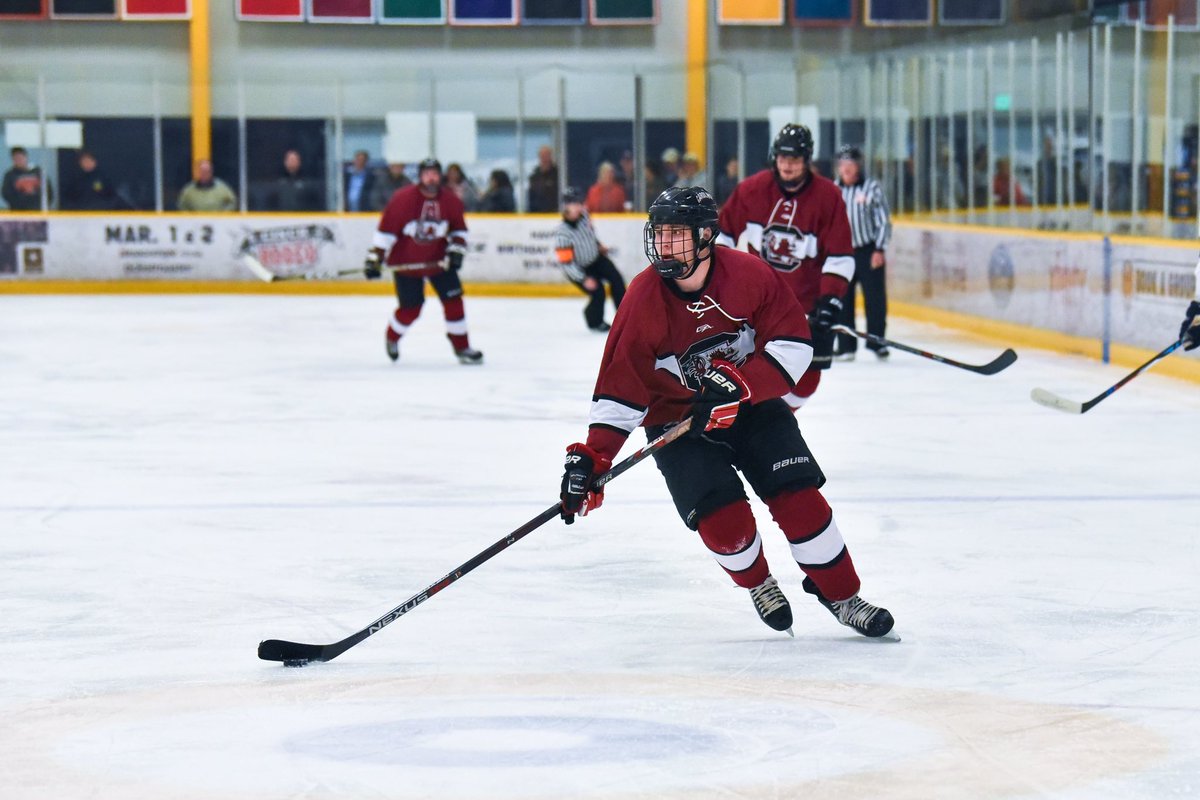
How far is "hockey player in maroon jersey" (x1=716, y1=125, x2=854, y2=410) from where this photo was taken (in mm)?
6332

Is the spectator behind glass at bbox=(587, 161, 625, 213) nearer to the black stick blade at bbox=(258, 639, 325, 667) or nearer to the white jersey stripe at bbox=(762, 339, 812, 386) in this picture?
the white jersey stripe at bbox=(762, 339, 812, 386)

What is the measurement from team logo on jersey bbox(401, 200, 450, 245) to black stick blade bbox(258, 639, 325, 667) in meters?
6.45

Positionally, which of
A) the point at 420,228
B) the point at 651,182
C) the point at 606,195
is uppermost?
the point at 651,182

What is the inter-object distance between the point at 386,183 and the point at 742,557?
12.0 meters

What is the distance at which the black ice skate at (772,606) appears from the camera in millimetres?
3838

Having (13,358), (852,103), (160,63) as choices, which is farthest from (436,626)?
(160,63)

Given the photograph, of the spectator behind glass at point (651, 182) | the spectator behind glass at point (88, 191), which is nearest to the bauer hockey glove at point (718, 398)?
the spectator behind glass at point (651, 182)

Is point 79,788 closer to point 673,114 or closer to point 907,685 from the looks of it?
point 907,685

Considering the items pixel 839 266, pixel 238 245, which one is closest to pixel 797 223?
pixel 839 266

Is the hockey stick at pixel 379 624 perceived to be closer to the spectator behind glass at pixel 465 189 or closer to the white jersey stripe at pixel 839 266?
the white jersey stripe at pixel 839 266

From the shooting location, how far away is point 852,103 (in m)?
14.3

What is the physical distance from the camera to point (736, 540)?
3.77m

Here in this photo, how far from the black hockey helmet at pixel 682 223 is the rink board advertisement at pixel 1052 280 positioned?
542 cm

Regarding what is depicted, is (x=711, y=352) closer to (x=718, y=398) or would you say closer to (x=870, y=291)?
(x=718, y=398)
